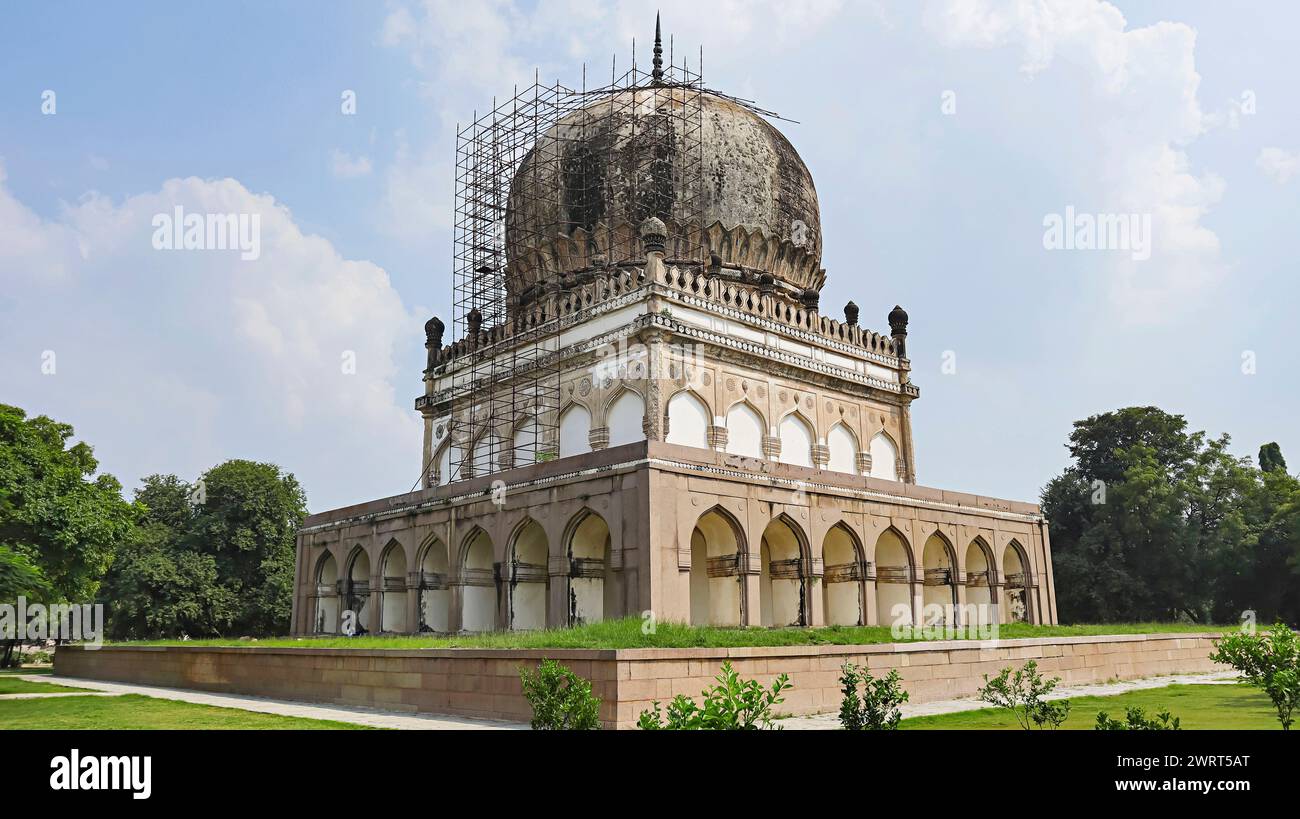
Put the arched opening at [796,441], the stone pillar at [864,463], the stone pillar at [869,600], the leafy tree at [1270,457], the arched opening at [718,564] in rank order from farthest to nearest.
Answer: the leafy tree at [1270,457] → the stone pillar at [864,463] → the arched opening at [796,441] → the stone pillar at [869,600] → the arched opening at [718,564]

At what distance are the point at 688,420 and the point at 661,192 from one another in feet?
19.1

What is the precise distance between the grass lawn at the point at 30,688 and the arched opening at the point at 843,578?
14.0 metres

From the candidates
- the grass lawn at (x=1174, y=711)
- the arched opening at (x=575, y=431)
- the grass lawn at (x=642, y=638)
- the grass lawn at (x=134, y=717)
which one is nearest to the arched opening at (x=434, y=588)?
the arched opening at (x=575, y=431)

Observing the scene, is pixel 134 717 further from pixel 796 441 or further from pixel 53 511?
pixel 796 441

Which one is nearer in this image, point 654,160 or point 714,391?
point 714,391

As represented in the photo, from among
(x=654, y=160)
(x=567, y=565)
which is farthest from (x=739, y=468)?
(x=654, y=160)

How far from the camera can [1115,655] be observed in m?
17.6

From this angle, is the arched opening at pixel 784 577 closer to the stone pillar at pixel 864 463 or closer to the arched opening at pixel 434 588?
the stone pillar at pixel 864 463

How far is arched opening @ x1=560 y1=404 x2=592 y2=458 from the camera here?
21.4 m

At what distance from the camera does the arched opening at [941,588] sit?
20.9 metres

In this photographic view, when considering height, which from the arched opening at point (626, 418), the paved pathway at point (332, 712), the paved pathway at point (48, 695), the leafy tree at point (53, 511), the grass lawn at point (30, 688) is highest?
the arched opening at point (626, 418)

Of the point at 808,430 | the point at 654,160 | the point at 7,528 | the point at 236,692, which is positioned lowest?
the point at 236,692
